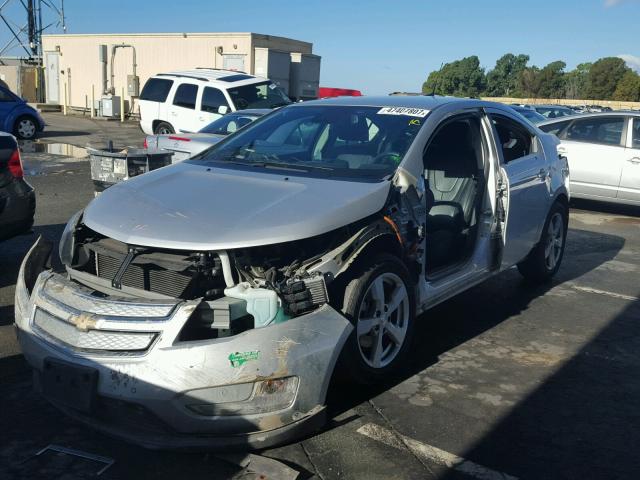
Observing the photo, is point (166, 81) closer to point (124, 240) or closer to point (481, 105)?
point (481, 105)

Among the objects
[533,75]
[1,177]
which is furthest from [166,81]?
[533,75]

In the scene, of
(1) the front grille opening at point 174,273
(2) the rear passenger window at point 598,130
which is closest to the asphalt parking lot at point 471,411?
(1) the front grille opening at point 174,273

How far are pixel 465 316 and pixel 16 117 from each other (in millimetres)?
16915

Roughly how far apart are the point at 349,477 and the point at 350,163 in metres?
2.01

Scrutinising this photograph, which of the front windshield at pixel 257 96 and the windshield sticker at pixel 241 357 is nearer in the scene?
the windshield sticker at pixel 241 357

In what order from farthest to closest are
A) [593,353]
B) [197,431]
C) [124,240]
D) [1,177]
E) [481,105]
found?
[1,177] → [481,105] → [593,353] → [124,240] → [197,431]

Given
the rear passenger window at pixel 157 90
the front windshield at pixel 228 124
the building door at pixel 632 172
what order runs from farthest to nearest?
the rear passenger window at pixel 157 90 < the building door at pixel 632 172 < the front windshield at pixel 228 124

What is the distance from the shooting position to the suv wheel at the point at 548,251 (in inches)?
245

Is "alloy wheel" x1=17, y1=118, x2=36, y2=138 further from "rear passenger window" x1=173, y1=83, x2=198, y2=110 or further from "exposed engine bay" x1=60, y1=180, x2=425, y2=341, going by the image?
"exposed engine bay" x1=60, y1=180, x2=425, y2=341

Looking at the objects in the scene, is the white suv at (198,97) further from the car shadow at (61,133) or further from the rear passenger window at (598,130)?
the rear passenger window at (598,130)

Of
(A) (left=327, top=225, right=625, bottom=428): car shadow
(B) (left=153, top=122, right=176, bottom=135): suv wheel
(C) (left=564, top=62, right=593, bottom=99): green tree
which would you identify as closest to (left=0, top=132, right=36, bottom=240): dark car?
(A) (left=327, top=225, right=625, bottom=428): car shadow

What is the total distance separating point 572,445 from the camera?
3.47 m

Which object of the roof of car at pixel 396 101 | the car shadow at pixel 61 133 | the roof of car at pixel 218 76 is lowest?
the car shadow at pixel 61 133

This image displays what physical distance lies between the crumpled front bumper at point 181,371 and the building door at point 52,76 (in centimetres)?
3259
